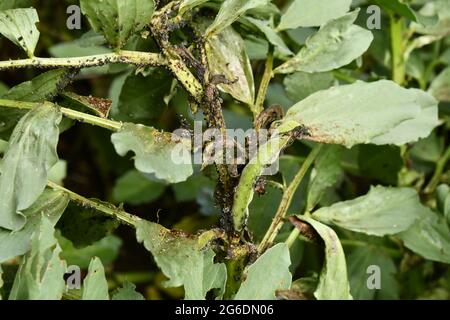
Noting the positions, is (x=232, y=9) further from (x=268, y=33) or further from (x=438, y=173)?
(x=438, y=173)

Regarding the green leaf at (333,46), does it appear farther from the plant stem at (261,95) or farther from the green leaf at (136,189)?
the green leaf at (136,189)

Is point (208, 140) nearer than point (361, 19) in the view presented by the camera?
Yes

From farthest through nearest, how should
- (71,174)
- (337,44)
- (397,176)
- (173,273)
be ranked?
(71,174) → (397,176) → (337,44) → (173,273)

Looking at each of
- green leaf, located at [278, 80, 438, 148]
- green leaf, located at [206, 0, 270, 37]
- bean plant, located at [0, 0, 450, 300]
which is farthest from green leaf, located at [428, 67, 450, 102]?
green leaf, located at [206, 0, 270, 37]

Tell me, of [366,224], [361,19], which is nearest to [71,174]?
[361,19]

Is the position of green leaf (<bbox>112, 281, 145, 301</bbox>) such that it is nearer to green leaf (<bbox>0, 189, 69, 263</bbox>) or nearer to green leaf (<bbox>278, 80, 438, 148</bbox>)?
green leaf (<bbox>0, 189, 69, 263</bbox>)

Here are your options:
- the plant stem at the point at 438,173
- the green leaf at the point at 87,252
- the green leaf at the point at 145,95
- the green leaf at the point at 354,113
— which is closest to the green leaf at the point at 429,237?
the plant stem at the point at 438,173

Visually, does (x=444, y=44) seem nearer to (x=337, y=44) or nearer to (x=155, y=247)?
(x=337, y=44)
